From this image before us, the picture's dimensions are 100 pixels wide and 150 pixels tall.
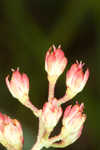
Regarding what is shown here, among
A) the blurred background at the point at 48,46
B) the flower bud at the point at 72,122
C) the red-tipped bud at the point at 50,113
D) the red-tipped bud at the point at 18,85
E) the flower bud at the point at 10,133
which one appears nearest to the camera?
the red-tipped bud at the point at 50,113

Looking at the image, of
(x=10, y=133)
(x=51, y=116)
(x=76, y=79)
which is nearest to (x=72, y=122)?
(x=51, y=116)

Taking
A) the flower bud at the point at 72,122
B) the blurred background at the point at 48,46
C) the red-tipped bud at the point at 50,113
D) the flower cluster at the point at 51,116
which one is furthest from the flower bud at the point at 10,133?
the blurred background at the point at 48,46

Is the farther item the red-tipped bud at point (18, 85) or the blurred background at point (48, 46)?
the blurred background at point (48, 46)

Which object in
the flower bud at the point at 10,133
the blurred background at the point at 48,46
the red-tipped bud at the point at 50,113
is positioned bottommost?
the blurred background at the point at 48,46

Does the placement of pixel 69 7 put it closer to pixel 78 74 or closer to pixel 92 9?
pixel 92 9

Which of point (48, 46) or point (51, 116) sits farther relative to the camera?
point (48, 46)

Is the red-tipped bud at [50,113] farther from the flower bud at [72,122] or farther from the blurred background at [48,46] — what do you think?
the blurred background at [48,46]

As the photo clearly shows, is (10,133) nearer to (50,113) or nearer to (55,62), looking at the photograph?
(50,113)
